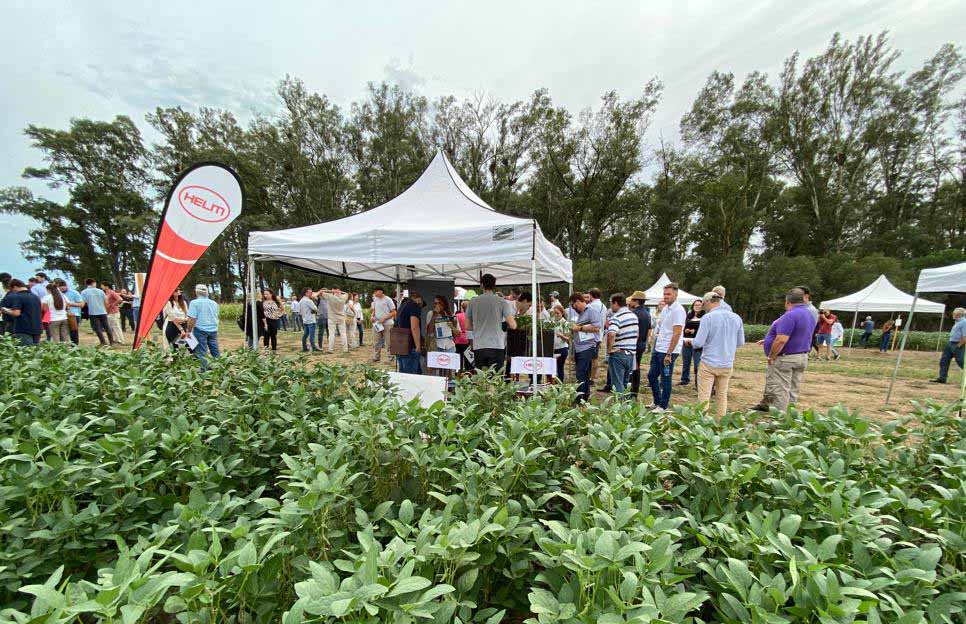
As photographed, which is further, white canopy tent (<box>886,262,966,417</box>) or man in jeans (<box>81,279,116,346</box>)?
man in jeans (<box>81,279,116,346</box>)

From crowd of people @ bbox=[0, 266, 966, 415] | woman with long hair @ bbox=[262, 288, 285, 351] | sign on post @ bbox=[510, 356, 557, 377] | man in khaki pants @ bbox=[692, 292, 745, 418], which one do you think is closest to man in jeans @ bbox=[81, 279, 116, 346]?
crowd of people @ bbox=[0, 266, 966, 415]

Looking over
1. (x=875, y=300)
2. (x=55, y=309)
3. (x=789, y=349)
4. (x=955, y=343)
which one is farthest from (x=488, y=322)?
(x=875, y=300)

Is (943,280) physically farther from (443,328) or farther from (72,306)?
(72,306)

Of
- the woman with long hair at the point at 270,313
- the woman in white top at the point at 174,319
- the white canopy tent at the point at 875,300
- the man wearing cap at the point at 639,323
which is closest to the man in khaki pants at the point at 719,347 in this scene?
the man wearing cap at the point at 639,323

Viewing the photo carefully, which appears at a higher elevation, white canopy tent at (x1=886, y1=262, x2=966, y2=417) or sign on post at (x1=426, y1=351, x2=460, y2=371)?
white canopy tent at (x1=886, y1=262, x2=966, y2=417)

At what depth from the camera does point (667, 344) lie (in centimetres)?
595

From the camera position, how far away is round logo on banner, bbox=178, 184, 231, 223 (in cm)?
525

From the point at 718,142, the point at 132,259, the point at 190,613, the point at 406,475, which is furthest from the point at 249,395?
the point at 132,259

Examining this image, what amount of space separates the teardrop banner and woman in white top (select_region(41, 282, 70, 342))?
6.28 meters

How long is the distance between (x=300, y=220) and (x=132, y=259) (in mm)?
20253

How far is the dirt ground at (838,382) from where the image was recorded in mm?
6934

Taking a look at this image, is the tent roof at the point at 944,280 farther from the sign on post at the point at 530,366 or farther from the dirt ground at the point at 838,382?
the sign on post at the point at 530,366

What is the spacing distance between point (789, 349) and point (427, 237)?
16.3 ft

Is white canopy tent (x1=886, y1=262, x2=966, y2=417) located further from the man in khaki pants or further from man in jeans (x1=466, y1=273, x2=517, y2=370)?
man in jeans (x1=466, y1=273, x2=517, y2=370)
